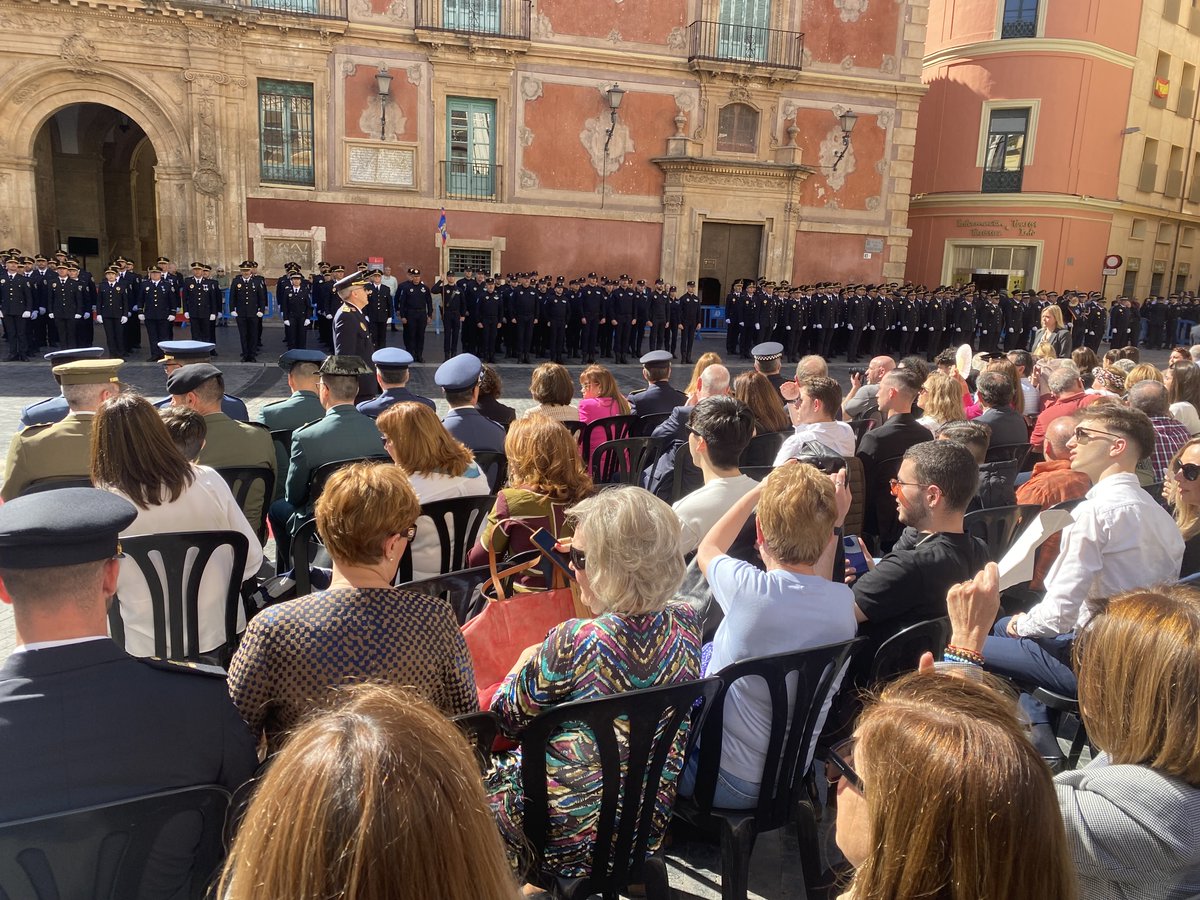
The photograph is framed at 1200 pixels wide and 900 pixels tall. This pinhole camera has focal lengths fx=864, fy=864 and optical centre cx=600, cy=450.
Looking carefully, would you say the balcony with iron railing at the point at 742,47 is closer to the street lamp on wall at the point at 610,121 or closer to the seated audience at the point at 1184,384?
the street lamp on wall at the point at 610,121

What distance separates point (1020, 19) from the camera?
2598 centimetres

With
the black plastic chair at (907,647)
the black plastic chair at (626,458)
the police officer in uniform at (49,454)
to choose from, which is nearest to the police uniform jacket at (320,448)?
the police officer in uniform at (49,454)

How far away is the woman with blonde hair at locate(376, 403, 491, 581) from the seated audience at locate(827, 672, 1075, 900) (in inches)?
120

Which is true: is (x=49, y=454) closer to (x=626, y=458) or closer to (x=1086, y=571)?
(x=626, y=458)

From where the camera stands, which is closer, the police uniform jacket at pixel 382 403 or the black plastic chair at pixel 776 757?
the black plastic chair at pixel 776 757

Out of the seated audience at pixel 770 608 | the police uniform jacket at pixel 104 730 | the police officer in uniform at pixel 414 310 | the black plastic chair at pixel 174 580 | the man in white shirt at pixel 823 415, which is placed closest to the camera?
the police uniform jacket at pixel 104 730

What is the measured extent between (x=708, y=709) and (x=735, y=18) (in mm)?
23126

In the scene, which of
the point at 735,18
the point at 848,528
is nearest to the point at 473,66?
the point at 735,18

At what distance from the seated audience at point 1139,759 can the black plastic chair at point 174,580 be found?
288 cm

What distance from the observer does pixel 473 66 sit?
20641 millimetres

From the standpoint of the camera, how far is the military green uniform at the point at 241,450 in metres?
4.62

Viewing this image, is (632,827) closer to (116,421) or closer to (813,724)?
(813,724)

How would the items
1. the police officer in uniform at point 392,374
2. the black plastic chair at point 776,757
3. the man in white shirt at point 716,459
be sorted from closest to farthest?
1. the black plastic chair at point 776,757
2. the man in white shirt at point 716,459
3. the police officer in uniform at point 392,374

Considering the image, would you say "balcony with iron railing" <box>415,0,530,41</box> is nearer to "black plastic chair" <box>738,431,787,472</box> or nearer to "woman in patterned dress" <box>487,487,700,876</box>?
"black plastic chair" <box>738,431,787,472</box>
